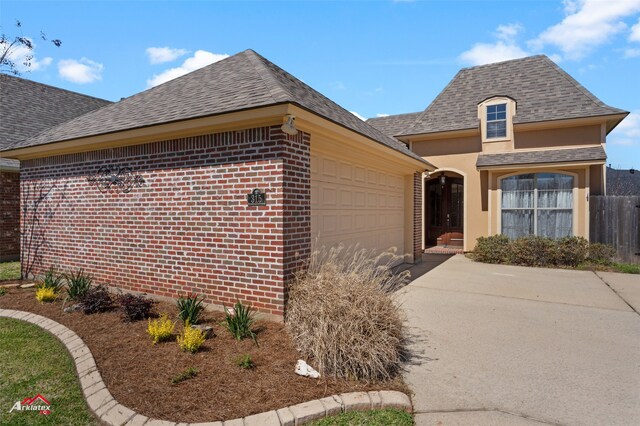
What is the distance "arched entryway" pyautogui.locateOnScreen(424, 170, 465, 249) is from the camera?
50.4ft

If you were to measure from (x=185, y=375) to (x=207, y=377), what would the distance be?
0.22 metres

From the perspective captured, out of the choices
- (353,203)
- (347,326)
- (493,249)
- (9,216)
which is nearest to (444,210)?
(493,249)

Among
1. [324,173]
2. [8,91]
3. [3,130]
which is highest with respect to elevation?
[8,91]

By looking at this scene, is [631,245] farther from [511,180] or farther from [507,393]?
[507,393]

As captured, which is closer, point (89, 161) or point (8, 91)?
point (89, 161)

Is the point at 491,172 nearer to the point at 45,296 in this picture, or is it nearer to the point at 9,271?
the point at 45,296

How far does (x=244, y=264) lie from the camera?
5410mm

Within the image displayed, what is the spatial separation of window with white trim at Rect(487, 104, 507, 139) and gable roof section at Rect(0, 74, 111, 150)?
16.6 m

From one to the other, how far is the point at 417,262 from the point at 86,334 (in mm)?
9198

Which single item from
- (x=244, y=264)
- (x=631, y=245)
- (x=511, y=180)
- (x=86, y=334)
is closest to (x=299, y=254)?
(x=244, y=264)

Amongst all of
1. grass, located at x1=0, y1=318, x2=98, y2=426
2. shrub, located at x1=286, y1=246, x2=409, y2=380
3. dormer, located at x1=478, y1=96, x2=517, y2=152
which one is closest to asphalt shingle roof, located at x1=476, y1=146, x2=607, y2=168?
dormer, located at x1=478, y1=96, x2=517, y2=152

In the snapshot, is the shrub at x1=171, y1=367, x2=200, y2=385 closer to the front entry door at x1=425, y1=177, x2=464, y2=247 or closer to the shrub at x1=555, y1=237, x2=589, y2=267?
the shrub at x1=555, y1=237, x2=589, y2=267

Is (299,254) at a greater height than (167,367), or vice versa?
(299,254)

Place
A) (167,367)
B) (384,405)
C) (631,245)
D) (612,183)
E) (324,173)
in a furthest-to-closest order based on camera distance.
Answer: (612,183), (631,245), (324,173), (167,367), (384,405)
